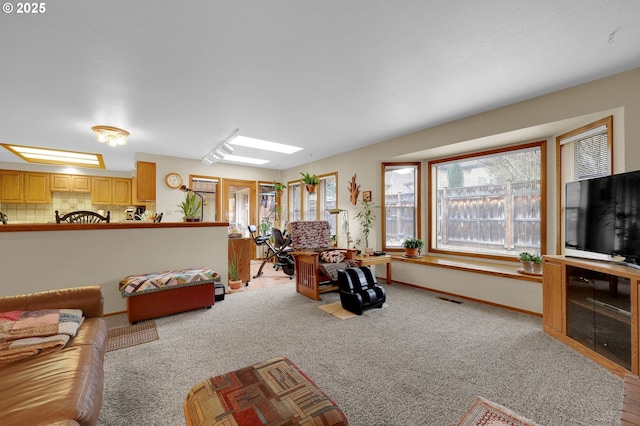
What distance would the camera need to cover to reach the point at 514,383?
5.88 ft

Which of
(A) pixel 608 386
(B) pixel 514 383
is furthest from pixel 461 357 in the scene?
(A) pixel 608 386

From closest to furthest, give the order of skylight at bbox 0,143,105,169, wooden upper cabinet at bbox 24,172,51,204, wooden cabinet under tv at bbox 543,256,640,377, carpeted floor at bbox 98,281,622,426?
carpeted floor at bbox 98,281,622,426 < wooden cabinet under tv at bbox 543,256,640,377 < skylight at bbox 0,143,105,169 < wooden upper cabinet at bbox 24,172,51,204

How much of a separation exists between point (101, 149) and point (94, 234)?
3.05m

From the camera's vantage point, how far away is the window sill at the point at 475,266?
317 centimetres

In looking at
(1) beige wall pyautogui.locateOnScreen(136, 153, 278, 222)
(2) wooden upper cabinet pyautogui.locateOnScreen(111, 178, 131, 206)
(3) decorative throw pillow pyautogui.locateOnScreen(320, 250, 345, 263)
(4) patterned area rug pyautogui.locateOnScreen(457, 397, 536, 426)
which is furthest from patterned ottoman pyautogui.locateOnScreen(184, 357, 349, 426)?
(2) wooden upper cabinet pyautogui.locateOnScreen(111, 178, 131, 206)

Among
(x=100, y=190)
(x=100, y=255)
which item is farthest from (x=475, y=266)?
(x=100, y=190)

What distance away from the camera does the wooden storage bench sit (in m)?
2.82

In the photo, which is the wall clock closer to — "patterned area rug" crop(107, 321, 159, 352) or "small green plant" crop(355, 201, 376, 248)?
"patterned area rug" crop(107, 321, 159, 352)

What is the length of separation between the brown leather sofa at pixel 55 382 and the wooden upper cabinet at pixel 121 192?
20.8ft

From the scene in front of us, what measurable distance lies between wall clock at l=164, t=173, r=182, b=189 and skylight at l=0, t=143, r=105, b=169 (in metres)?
1.59

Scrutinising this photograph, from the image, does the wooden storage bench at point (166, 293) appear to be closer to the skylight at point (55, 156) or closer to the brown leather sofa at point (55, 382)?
the brown leather sofa at point (55, 382)

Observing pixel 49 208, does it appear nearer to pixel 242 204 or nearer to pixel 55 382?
pixel 242 204

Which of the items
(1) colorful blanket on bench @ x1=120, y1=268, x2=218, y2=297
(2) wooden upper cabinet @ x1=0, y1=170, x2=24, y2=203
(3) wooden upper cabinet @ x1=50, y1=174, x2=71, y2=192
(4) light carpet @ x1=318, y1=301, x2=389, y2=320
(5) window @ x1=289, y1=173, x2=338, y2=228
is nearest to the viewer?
(1) colorful blanket on bench @ x1=120, y1=268, x2=218, y2=297

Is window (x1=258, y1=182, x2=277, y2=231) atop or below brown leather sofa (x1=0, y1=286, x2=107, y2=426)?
atop
